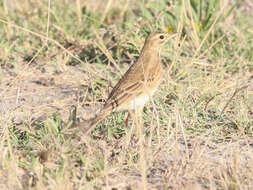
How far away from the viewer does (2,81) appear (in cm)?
614

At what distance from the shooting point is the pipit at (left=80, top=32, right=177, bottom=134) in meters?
4.61

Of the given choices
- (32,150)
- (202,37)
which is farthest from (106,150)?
(202,37)

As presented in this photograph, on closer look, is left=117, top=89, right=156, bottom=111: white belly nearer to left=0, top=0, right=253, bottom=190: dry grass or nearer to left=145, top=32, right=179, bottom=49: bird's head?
left=0, top=0, right=253, bottom=190: dry grass

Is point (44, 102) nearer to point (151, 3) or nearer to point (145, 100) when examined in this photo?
point (145, 100)

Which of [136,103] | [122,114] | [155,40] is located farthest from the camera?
[155,40]

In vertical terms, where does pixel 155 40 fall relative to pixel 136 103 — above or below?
above

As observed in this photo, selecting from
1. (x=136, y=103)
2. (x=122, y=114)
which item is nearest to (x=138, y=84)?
(x=136, y=103)

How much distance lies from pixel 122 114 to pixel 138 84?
0.46m

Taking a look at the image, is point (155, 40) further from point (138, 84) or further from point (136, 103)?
point (136, 103)

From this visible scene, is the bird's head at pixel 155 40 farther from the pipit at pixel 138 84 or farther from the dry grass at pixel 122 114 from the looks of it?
the dry grass at pixel 122 114

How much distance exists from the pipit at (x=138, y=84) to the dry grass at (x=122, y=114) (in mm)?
207

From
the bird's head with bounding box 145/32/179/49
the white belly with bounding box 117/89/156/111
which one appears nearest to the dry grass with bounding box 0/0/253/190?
the white belly with bounding box 117/89/156/111

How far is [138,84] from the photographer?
4914 millimetres

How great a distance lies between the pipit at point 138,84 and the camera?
15.1 ft
